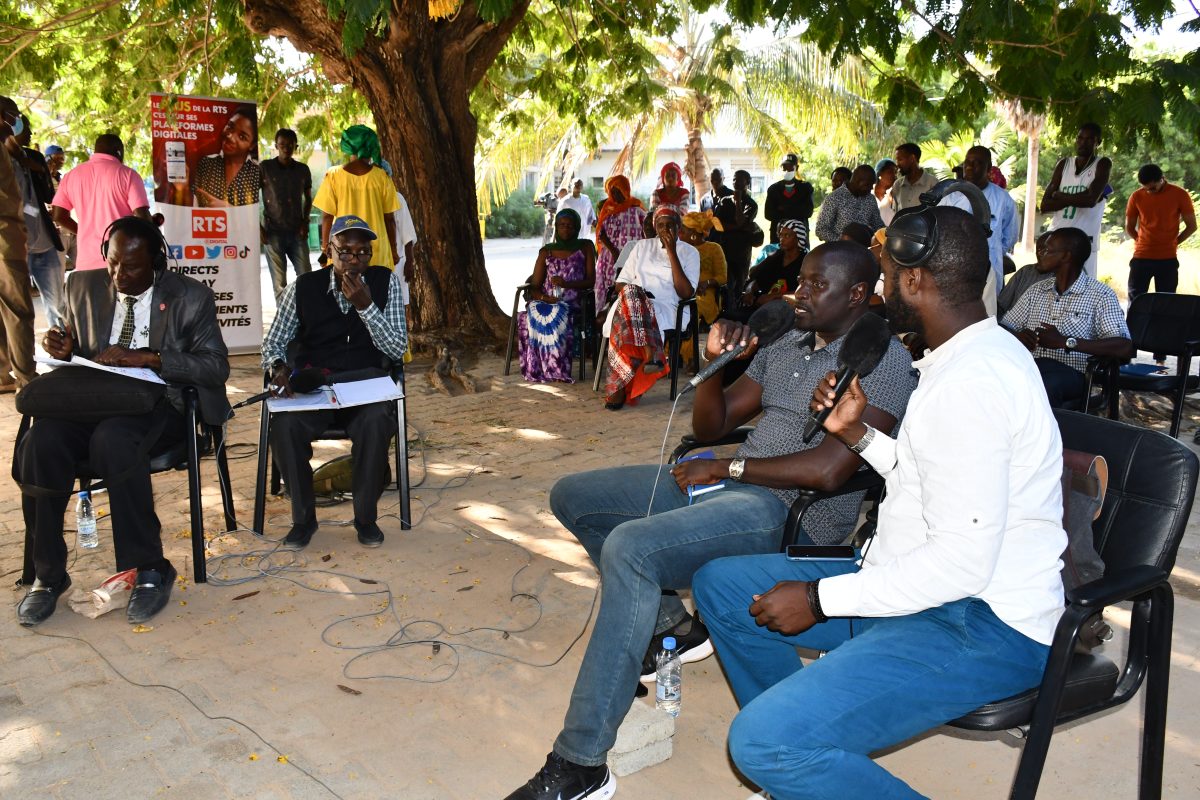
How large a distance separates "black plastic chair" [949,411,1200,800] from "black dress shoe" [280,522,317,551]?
11.0 ft

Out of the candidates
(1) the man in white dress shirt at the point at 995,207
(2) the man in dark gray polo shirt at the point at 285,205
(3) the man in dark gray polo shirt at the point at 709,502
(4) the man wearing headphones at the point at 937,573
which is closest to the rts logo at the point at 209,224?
(2) the man in dark gray polo shirt at the point at 285,205

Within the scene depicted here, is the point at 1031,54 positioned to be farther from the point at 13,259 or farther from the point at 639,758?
the point at 13,259

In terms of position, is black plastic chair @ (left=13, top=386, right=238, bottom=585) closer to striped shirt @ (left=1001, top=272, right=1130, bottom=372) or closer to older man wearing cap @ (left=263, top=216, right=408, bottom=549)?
older man wearing cap @ (left=263, top=216, right=408, bottom=549)

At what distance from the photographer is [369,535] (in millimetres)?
4906

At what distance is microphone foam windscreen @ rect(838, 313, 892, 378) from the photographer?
2783 mm

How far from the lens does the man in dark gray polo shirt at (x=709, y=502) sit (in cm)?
278

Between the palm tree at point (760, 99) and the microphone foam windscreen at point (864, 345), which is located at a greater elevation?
the palm tree at point (760, 99)

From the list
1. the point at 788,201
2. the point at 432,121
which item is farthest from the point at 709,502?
the point at 788,201

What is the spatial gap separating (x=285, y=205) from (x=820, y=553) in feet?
27.1

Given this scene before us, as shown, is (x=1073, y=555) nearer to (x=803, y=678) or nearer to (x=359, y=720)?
(x=803, y=678)

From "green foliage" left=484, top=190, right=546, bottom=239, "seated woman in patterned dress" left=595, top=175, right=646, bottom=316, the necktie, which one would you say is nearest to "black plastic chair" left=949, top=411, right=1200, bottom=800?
the necktie

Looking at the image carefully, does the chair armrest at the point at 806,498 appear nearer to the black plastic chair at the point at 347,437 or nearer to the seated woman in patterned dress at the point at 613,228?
the black plastic chair at the point at 347,437

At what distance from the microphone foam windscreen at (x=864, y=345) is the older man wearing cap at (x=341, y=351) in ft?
9.03

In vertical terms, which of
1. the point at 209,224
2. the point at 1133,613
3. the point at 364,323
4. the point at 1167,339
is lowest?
the point at 1133,613
